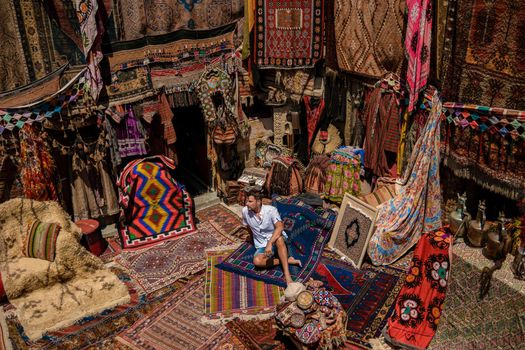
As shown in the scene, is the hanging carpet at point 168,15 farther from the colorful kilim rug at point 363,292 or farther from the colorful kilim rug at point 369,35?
the colorful kilim rug at point 363,292

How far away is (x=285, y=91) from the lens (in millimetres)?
8414

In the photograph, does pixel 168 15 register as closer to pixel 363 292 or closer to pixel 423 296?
pixel 363 292

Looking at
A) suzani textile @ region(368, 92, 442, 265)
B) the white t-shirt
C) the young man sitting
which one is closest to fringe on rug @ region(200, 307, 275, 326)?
the young man sitting

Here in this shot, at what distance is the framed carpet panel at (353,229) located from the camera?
598cm

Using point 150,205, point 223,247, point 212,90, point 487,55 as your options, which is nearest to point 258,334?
point 223,247

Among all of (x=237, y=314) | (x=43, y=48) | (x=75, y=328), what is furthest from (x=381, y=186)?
(x=43, y=48)

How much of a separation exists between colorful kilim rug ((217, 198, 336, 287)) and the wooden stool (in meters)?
1.90

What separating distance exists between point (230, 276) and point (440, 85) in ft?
11.4

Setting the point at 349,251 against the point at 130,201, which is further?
the point at 130,201

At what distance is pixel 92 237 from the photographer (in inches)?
261

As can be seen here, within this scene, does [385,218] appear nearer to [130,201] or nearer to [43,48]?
[130,201]

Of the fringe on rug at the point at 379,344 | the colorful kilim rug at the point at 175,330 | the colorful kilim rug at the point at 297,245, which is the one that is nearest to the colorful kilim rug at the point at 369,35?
the colorful kilim rug at the point at 297,245

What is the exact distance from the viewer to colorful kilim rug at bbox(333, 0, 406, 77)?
6590mm

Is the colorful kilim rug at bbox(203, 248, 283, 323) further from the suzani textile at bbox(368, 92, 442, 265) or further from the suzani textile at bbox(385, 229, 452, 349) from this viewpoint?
the suzani textile at bbox(368, 92, 442, 265)
